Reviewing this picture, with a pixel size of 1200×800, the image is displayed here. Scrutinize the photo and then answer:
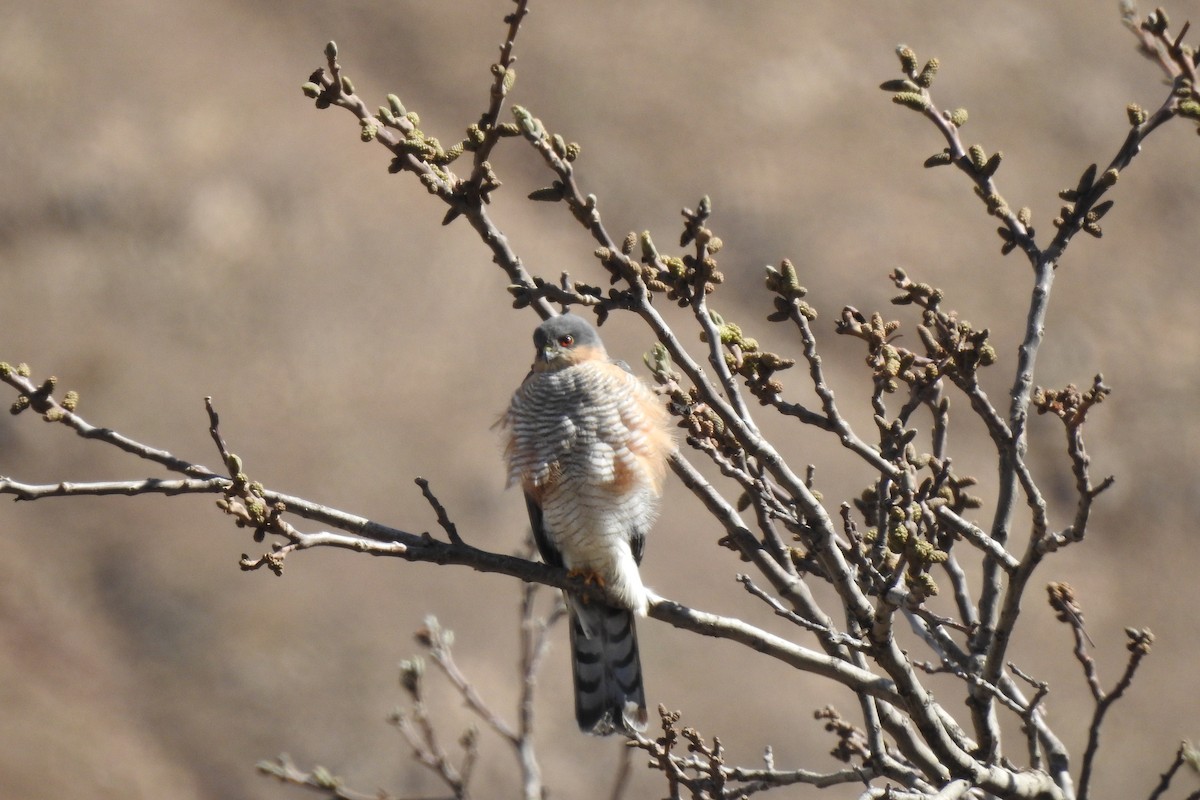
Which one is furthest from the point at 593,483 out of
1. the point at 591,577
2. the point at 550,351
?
the point at 550,351

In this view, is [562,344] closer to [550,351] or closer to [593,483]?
[550,351]

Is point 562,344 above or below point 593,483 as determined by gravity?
above

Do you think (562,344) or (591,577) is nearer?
(591,577)

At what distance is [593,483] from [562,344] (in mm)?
577

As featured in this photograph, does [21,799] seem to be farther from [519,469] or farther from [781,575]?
[781,575]

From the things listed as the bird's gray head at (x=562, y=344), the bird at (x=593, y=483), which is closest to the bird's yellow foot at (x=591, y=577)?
the bird at (x=593, y=483)

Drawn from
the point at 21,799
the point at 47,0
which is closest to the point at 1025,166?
the point at 47,0

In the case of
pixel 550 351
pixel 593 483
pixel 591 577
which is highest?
pixel 550 351

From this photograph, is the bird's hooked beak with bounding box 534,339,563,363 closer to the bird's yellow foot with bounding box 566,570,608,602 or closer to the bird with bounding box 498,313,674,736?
the bird with bounding box 498,313,674,736

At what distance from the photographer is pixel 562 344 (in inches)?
165

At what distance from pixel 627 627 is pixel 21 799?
181 inches

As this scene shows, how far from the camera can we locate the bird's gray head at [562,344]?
4.16m

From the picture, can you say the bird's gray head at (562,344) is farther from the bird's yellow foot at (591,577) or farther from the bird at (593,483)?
the bird's yellow foot at (591,577)

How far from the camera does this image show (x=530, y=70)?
885 centimetres
